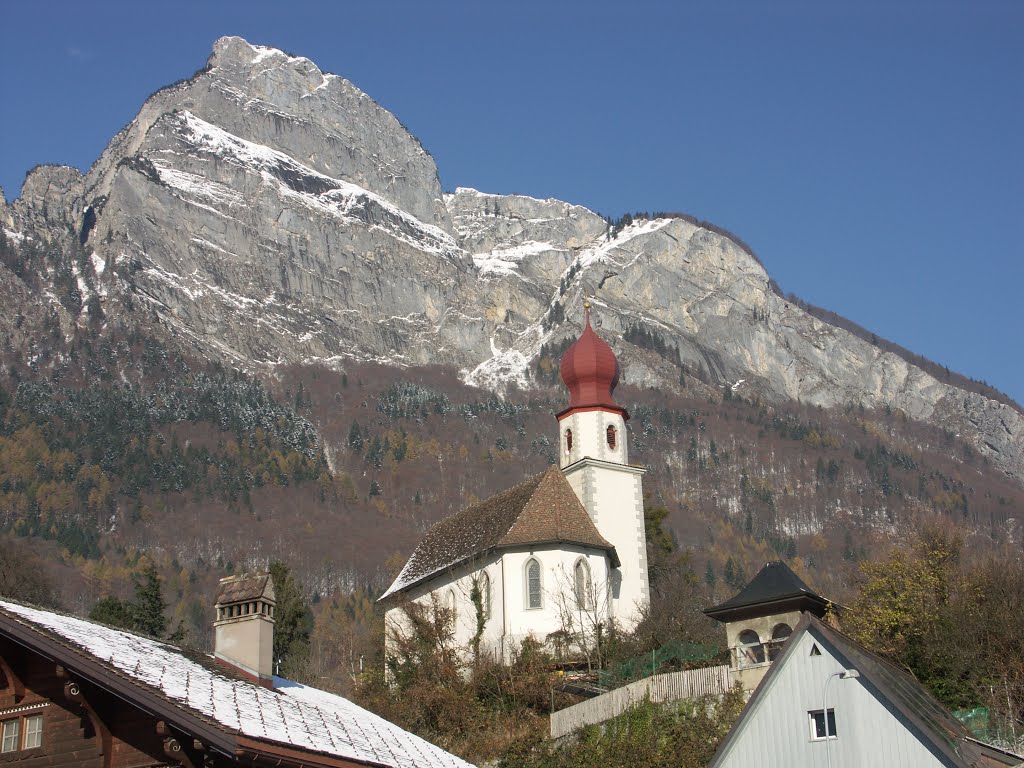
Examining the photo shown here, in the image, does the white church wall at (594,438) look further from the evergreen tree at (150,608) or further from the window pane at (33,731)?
the window pane at (33,731)

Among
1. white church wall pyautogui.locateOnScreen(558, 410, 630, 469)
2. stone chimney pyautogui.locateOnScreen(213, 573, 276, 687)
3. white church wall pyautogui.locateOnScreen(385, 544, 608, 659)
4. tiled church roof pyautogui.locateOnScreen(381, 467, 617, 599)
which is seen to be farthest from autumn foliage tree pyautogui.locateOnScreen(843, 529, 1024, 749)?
stone chimney pyautogui.locateOnScreen(213, 573, 276, 687)

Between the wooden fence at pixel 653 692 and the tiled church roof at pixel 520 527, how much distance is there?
13.6 meters

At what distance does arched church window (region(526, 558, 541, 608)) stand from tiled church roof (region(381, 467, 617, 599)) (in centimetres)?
84

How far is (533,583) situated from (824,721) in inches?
1047

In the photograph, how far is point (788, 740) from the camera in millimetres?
25969

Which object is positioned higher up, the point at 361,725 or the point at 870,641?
the point at 870,641

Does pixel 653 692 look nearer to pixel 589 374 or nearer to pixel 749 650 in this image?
pixel 749 650

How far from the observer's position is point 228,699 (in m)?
19.2

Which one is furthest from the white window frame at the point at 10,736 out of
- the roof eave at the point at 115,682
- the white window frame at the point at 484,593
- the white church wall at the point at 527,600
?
the white window frame at the point at 484,593

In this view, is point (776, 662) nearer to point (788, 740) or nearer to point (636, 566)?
point (788, 740)

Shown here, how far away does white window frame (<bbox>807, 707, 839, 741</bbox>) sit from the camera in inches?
1008

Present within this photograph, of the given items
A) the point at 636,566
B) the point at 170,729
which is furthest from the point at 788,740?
the point at 636,566

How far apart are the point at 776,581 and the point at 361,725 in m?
19.3

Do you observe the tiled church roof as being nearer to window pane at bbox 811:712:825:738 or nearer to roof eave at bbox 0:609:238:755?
window pane at bbox 811:712:825:738
